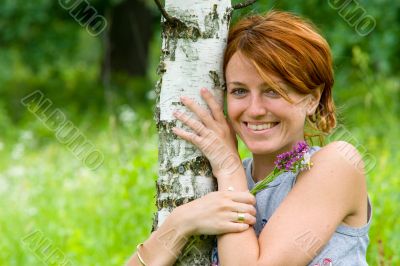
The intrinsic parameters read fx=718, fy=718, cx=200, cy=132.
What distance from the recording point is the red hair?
2111mm

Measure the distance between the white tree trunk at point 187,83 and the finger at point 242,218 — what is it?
0.17 m

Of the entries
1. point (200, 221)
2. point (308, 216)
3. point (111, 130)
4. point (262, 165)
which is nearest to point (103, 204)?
point (111, 130)

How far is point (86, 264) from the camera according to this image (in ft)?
12.9

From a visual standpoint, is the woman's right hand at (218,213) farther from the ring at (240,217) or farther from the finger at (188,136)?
the finger at (188,136)

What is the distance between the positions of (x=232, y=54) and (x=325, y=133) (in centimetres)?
52

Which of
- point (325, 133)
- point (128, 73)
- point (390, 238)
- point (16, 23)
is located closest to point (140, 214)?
point (390, 238)

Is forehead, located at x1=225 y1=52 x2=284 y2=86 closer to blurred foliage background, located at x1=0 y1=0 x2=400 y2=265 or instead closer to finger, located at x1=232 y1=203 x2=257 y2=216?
finger, located at x1=232 y1=203 x2=257 y2=216

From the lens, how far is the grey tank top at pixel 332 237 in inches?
83.0

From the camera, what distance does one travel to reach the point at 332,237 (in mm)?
2139

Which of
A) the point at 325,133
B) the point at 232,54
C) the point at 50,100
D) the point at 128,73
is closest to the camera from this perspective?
the point at 232,54

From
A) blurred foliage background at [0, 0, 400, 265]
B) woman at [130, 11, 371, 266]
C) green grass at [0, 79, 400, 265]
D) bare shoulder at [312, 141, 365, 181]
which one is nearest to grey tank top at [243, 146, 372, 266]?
woman at [130, 11, 371, 266]

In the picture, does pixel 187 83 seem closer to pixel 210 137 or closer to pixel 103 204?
A: pixel 210 137

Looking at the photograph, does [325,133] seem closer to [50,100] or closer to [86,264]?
[86,264]

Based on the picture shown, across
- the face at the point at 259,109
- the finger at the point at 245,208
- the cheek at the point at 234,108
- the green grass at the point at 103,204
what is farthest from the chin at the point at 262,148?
the green grass at the point at 103,204
